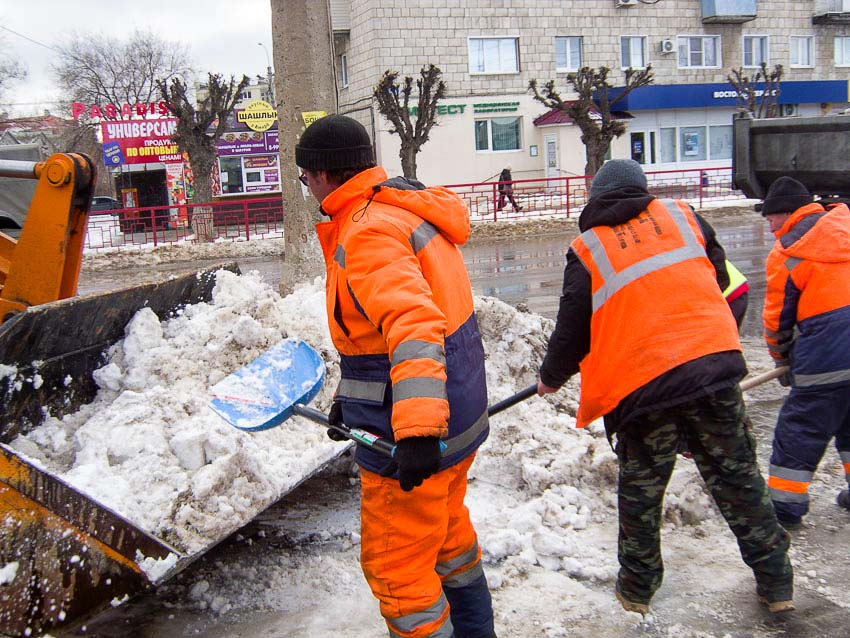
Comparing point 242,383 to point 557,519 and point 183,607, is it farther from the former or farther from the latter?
point 557,519

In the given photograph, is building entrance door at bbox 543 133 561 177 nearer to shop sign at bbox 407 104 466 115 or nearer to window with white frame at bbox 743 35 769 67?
shop sign at bbox 407 104 466 115

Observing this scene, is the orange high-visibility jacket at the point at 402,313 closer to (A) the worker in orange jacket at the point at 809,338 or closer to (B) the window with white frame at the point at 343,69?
(A) the worker in orange jacket at the point at 809,338

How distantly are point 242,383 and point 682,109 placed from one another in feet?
112

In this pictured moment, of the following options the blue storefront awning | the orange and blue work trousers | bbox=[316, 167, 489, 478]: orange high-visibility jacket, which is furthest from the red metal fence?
the orange and blue work trousers

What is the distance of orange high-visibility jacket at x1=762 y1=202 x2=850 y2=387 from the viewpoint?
3723 mm

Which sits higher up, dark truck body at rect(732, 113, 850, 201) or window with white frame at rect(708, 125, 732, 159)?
window with white frame at rect(708, 125, 732, 159)

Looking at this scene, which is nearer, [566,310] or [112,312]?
[566,310]

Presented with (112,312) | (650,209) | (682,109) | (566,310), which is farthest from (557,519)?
(682,109)

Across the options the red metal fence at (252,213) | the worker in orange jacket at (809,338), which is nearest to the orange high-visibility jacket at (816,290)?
the worker in orange jacket at (809,338)

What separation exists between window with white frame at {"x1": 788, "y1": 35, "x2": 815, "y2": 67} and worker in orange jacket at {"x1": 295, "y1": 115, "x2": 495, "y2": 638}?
4026cm

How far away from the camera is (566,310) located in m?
3.12

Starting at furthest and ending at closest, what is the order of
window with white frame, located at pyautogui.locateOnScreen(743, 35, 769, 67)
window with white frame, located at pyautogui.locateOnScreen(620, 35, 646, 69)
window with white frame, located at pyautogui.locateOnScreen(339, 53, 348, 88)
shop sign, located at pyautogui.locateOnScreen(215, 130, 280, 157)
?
window with white frame, located at pyautogui.locateOnScreen(743, 35, 769, 67), window with white frame, located at pyautogui.locateOnScreen(620, 35, 646, 69), window with white frame, located at pyautogui.locateOnScreen(339, 53, 348, 88), shop sign, located at pyautogui.locateOnScreen(215, 130, 280, 157)

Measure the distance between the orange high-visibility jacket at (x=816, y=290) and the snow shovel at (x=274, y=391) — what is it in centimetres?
137

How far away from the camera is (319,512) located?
13.7 ft
